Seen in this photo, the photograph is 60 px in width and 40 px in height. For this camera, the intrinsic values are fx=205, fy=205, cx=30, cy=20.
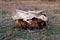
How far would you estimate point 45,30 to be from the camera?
152 inches

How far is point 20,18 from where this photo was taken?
392cm

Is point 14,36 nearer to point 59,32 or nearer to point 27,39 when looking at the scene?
point 27,39

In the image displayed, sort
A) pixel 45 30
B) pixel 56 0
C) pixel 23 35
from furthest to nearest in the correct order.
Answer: pixel 56 0 → pixel 45 30 → pixel 23 35

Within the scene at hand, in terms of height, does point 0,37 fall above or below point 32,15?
below

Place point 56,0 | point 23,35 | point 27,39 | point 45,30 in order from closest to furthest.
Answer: point 27,39
point 23,35
point 45,30
point 56,0

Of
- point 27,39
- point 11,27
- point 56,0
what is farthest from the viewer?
point 56,0

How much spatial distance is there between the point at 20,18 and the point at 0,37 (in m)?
0.63

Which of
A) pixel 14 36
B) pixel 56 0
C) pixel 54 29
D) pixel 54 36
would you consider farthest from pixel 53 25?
pixel 56 0

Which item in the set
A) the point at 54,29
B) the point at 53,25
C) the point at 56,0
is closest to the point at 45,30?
the point at 54,29

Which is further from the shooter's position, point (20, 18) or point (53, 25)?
point (53, 25)

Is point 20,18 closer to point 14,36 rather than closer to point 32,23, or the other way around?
point 32,23

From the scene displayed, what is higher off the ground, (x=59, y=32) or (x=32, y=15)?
(x=32, y=15)

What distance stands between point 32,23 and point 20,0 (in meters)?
5.34

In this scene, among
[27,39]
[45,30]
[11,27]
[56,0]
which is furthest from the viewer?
[56,0]
